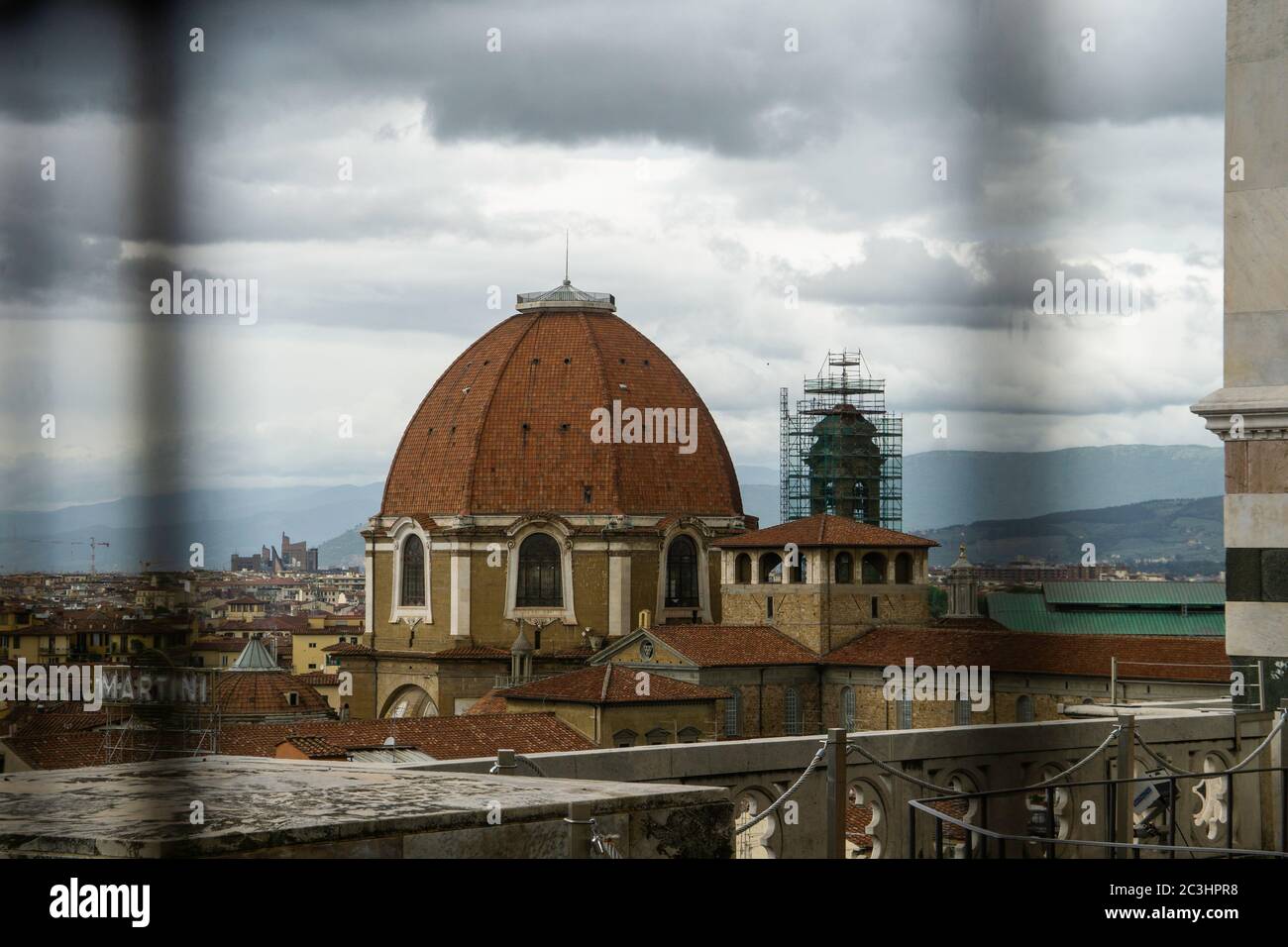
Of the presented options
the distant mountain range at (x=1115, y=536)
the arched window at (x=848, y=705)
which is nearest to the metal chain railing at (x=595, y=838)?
the distant mountain range at (x=1115, y=536)

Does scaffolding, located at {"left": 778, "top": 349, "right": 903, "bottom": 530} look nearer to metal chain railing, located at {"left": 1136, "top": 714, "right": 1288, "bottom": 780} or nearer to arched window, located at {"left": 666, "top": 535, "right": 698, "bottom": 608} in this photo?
arched window, located at {"left": 666, "top": 535, "right": 698, "bottom": 608}

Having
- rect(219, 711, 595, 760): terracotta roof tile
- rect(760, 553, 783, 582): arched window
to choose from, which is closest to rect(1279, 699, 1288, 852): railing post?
rect(219, 711, 595, 760): terracotta roof tile

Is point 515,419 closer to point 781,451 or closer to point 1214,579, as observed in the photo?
point 781,451

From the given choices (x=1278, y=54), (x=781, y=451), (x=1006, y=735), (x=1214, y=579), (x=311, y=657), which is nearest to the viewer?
(x=1006, y=735)

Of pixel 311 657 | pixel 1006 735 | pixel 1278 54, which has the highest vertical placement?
pixel 1278 54

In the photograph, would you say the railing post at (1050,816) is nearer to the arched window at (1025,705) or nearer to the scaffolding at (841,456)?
the arched window at (1025,705)
